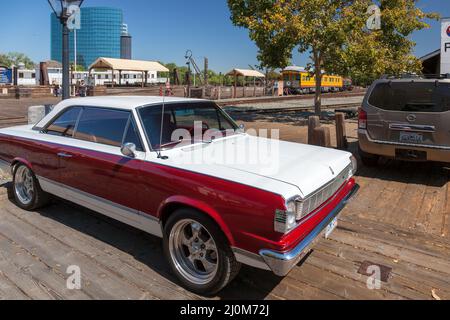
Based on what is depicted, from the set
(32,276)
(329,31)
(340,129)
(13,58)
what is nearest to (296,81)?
(329,31)

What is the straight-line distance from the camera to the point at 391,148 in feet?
21.8

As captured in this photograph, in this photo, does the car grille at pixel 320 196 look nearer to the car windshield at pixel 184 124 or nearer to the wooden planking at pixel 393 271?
the wooden planking at pixel 393 271

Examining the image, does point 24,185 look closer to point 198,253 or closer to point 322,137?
point 198,253

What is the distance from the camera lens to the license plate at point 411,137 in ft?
20.9

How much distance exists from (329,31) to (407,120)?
816 cm

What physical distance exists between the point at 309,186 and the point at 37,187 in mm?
3574

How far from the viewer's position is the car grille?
2.93 metres

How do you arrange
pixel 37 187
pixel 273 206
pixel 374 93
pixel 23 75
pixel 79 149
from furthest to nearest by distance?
1. pixel 23 75
2. pixel 374 93
3. pixel 37 187
4. pixel 79 149
5. pixel 273 206

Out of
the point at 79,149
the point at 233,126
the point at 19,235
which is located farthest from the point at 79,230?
the point at 233,126

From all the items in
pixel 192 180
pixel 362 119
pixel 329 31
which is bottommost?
pixel 192 180

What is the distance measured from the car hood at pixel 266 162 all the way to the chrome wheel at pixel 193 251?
53 centimetres

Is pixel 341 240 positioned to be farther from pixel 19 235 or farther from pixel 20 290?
pixel 19 235

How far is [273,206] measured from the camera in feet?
8.90

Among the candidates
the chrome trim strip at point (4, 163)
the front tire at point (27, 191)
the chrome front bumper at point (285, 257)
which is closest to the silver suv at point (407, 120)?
the chrome front bumper at point (285, 257)
